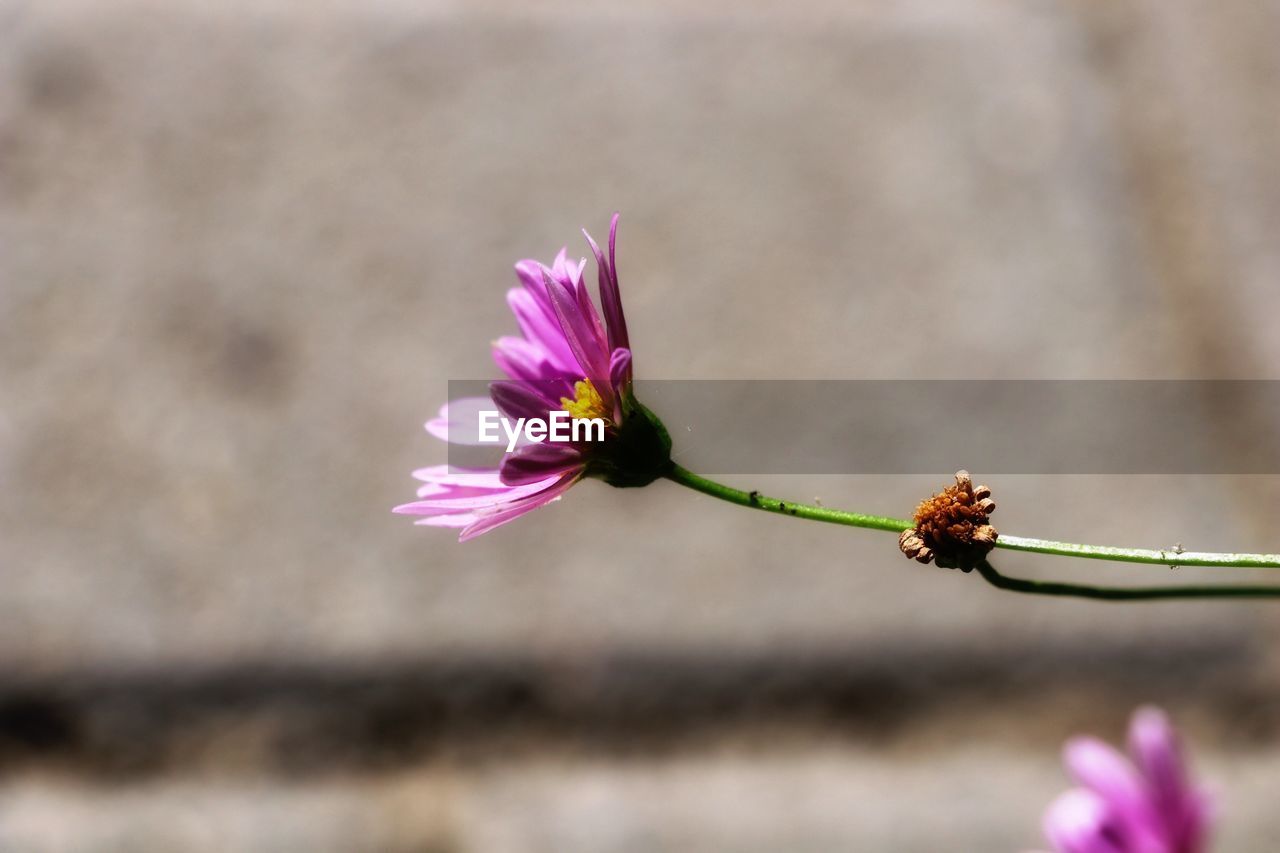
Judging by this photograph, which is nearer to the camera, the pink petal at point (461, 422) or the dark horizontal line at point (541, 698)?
the pink petal at point (461, 422)

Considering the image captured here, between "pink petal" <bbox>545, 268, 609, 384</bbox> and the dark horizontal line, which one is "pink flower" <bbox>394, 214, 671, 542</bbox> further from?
the dark horizontal line

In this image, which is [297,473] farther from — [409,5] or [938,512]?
[938,512]

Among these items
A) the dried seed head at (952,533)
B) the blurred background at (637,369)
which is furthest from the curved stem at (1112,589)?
the blurred background at (637,369)

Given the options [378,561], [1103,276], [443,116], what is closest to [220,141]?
[443,116]

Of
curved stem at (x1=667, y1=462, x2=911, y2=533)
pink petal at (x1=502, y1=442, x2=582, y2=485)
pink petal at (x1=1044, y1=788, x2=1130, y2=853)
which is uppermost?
pink petal at (x1=502, y1=442, x2=582, y2=485)

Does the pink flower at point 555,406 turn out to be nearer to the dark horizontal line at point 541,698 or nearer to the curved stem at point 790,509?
the curved stem at point 790,509

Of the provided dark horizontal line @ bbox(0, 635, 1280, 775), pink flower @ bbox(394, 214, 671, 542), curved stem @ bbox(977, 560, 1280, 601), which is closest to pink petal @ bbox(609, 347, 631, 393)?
pink flower @ bbox(394, 214, 671, 542)

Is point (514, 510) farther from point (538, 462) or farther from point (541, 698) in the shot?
point (541, 698)
